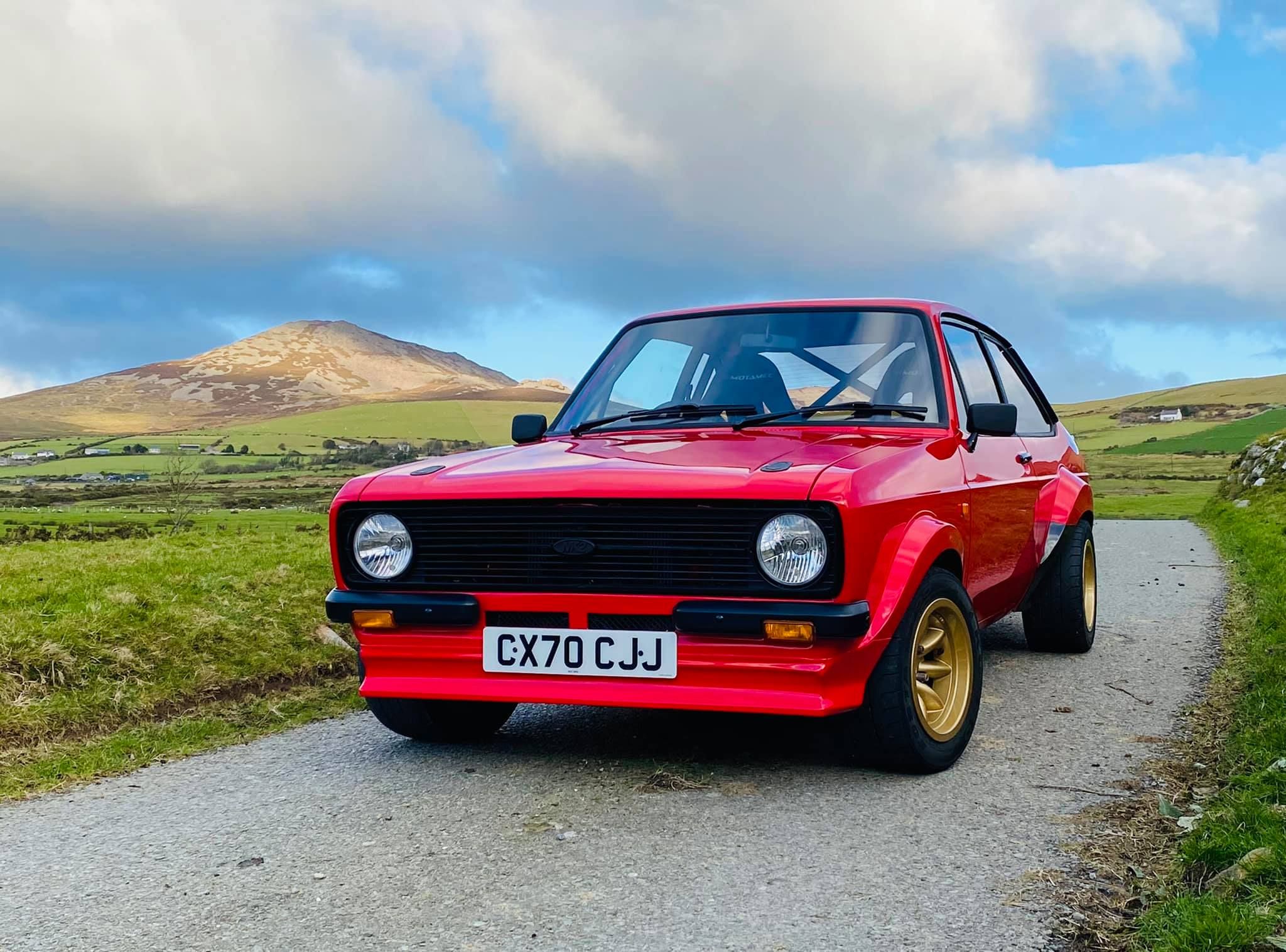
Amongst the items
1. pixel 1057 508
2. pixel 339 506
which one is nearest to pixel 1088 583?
pixel 1057 508

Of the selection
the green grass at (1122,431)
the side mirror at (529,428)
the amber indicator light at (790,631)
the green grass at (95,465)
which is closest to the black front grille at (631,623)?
the amber indicator light at (790,631)

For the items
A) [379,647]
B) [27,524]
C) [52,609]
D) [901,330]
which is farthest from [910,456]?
[27,524]

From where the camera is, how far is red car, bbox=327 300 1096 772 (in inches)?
146

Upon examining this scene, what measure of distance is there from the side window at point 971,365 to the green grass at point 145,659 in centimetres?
339

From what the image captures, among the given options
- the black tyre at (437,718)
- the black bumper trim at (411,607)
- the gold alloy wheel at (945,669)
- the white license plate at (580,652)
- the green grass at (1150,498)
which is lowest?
the green grass at (1150,498)

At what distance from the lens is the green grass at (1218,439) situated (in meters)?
60.5

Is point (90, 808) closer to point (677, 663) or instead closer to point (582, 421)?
point (677, 663)

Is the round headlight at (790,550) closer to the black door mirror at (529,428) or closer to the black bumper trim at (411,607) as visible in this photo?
the black bumper trim at (411,607)

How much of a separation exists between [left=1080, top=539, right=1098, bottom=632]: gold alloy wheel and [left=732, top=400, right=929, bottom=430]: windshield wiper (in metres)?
2.26

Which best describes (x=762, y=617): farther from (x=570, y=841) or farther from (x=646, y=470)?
(x=570, y=841)

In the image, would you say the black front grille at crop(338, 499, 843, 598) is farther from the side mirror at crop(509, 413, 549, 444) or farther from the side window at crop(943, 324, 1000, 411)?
the side window at crop(943, 324, 1000, 411)

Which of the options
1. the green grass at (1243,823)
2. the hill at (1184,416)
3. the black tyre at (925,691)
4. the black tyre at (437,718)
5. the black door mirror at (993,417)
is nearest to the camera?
the green grass at (1243,823)

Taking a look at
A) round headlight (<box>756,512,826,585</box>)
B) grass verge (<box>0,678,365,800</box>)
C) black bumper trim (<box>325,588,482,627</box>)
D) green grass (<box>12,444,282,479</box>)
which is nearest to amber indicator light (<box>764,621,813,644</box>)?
round headlight (<box>756,512,826,585</box>)

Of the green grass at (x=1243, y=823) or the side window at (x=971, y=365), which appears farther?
the side window at (x=971, y=365)
